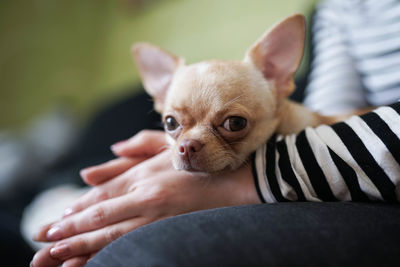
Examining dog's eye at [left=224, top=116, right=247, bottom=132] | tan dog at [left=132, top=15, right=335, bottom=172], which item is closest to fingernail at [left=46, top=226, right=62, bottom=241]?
tan dog at [left=132, top=15, right=335, bottom=172]

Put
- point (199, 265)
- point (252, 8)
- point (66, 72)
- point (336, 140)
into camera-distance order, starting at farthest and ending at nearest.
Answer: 1. point (66, 72)
2. point (252, 8)
3. point (336, 140)
4. point (199, 265)

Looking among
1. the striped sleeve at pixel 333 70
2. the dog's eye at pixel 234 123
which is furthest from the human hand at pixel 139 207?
the striped sleeve at pixel 333 70

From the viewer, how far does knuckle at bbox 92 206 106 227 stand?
80cm

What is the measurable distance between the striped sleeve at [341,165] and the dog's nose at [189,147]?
0.61 ft

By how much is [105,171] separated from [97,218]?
8.3 inches

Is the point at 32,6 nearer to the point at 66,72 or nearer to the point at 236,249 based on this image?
the point at 66,72

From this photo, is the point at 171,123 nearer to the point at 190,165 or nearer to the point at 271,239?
the point at 190,165

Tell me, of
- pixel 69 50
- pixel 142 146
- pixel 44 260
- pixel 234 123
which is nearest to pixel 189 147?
pixel 234 123

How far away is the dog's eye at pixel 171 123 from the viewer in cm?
99

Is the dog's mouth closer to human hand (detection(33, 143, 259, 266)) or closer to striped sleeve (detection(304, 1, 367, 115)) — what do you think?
human hand (detection(33, 143, 259, 266))

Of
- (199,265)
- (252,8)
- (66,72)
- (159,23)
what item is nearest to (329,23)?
Result: (252,8)

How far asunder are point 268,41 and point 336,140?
0.52m

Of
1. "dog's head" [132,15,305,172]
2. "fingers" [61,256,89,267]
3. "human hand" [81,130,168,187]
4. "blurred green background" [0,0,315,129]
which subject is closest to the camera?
→ "fingers" [61,256,89,267]

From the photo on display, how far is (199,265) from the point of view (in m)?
0.47
